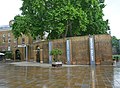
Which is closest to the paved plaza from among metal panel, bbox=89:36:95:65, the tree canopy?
metal panel, bbox=89:36:95:65

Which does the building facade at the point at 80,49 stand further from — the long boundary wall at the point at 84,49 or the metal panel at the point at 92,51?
the metal panel at the point at 92,51

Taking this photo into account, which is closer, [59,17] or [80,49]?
[59,17]

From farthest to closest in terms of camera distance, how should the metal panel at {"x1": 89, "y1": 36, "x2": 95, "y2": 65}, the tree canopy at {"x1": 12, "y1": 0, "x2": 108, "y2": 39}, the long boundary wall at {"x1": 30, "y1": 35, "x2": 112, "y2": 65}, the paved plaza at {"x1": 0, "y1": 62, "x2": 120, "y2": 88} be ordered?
the tree canopy at {"x1": 12, "y1": 0, "x2": 108, "y2": 39}
the metal panel at {"x1": 89, "y1": 36, "x2": 95, "y2": 65}
the long boundary wall at {"x1": 30, "y1": 35, "x2": 112, "y2": 65}
the paved plaza at {"x1": 0, "y1": 62, "x2": 120, "y2": 88}

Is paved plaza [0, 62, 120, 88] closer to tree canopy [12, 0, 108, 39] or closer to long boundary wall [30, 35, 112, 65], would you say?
long boundary wall [30, 35, 112, 65]

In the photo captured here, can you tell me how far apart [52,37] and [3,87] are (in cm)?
3090

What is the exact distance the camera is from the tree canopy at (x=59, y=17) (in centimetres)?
3456

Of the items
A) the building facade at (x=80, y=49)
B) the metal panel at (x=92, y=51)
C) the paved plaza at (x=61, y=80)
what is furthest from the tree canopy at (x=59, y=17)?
the paved plaza at (x=61, y=80)

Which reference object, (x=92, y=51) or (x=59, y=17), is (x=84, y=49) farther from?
(x=59, y=17)

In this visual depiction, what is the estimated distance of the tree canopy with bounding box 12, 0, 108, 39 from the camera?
113ft

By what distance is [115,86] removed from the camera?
35.0 ft

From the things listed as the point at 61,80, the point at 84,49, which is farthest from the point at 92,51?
the point at 61,80

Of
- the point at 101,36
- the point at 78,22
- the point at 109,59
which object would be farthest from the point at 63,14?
the point at 109,59

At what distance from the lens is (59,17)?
3447cm

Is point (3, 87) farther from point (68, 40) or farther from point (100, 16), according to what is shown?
point (100, 16)
